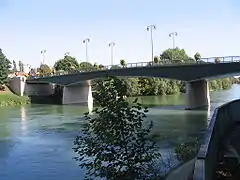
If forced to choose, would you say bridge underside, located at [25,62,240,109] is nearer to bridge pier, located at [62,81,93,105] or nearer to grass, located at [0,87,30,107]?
bridge pier, located at [62,81,93,105]

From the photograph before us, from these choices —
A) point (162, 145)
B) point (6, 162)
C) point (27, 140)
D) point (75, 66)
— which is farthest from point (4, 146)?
point (75, 66)

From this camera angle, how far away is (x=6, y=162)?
2261 centimetres

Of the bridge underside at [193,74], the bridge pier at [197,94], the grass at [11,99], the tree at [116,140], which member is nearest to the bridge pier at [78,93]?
the grass at [11,99]

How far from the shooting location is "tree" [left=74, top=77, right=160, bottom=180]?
10.5 m

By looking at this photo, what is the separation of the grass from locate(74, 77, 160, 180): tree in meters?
67.3

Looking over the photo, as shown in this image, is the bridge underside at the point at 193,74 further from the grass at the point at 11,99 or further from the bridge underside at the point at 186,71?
the grass at the point at 11,99

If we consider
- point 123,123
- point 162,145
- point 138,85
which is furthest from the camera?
point 138,85

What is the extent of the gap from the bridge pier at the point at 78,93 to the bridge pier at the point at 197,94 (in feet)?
90.3

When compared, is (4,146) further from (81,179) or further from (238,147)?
(238,147)

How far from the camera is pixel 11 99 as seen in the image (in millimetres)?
79812

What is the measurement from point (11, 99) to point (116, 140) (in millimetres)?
72557

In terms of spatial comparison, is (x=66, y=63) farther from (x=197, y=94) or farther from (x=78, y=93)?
(x=197, y=94)

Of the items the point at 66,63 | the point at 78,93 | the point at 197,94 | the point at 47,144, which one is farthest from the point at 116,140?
the point at 66,63

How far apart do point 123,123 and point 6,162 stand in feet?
45.8
